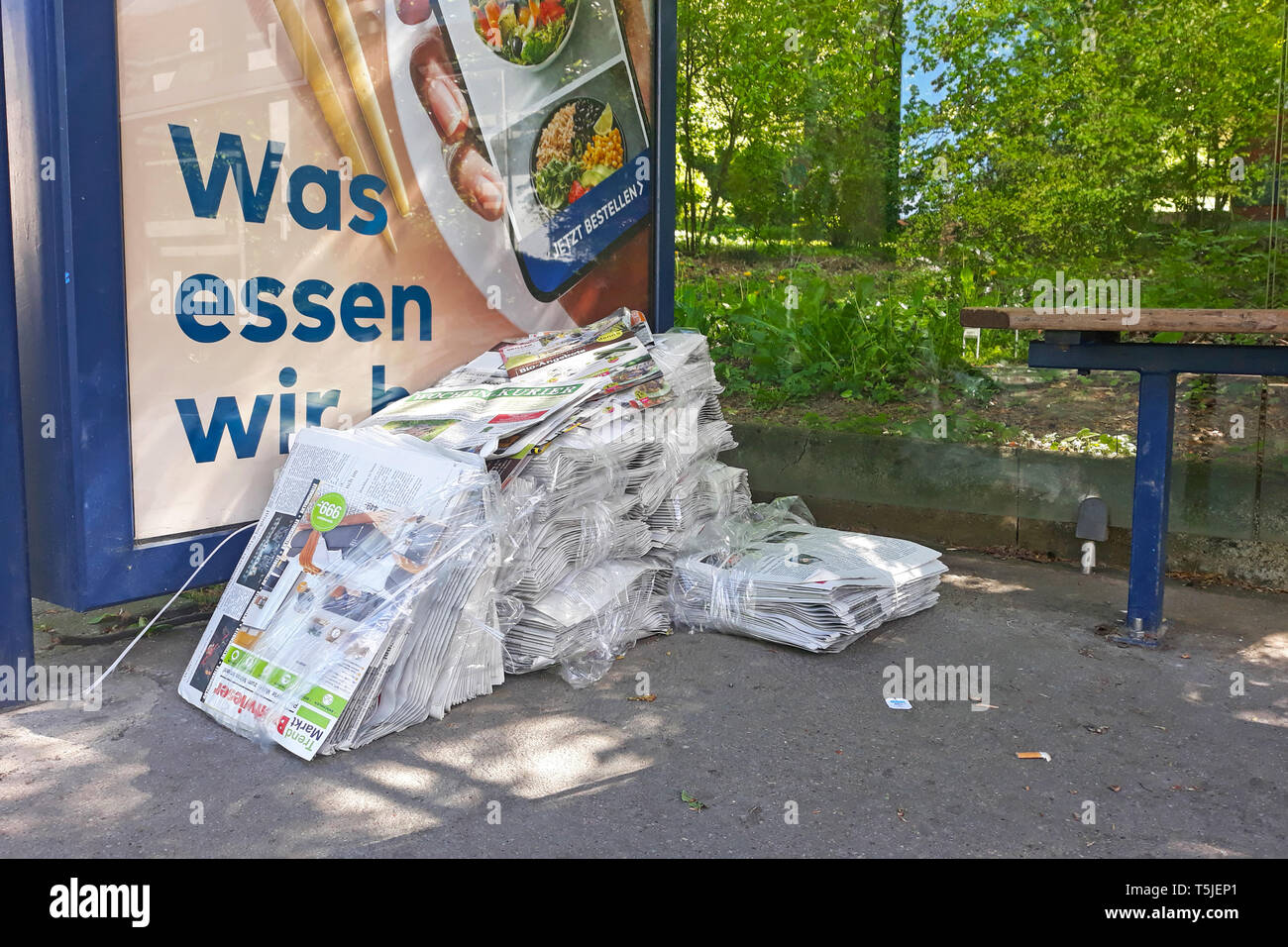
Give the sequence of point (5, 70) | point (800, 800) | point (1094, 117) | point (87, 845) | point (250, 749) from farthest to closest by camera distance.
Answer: point (1094, 117) < point (5, 70) < point (250, 749) < point (800, 800) < point (87, 845)

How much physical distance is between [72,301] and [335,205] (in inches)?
41.9

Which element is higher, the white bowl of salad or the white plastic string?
the white bowl of salad

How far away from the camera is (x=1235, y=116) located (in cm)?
531

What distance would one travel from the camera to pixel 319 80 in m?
4.13

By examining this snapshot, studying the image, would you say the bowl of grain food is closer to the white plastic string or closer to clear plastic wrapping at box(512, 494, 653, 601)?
clear plastic wrapping at box(512, 494, 653, 601)

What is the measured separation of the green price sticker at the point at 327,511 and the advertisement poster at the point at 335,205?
0.47m

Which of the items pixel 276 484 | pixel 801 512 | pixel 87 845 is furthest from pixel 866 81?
pixel 87 845

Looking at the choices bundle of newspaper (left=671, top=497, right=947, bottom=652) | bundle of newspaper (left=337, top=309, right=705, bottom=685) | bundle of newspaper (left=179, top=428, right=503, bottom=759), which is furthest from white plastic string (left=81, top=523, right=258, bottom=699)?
bundle of newspaper (left=671, top=497, right=947, bottom=652)

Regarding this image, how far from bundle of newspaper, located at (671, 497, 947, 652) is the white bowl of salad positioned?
2186 mm

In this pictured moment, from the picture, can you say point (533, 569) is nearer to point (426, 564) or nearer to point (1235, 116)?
point (426, 564)

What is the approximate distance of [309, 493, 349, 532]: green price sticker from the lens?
144 inches

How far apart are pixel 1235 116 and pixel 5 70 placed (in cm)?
508

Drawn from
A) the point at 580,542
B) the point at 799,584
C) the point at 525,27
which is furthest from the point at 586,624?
the point at 525,27

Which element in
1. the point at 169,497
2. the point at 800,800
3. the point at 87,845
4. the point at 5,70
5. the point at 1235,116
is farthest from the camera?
the point at 1235,116
